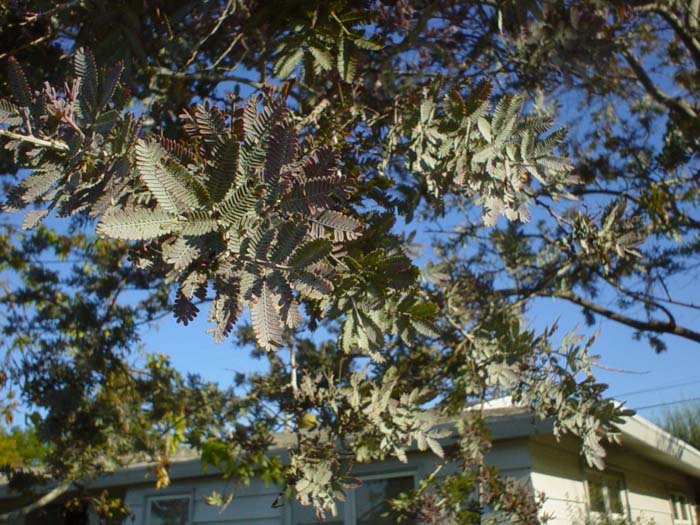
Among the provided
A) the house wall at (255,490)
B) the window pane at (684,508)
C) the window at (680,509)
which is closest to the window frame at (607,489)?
the house wall at (255,490)

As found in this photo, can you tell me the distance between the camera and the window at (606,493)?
9.74 meters

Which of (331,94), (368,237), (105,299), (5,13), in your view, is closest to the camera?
(368,237)

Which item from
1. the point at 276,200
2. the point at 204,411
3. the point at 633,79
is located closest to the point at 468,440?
the point at 204,411

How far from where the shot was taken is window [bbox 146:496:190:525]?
10.3 m

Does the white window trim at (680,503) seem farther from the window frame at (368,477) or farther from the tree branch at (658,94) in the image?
the tree branch at (658,94)

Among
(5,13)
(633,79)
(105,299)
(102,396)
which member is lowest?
(102,396)

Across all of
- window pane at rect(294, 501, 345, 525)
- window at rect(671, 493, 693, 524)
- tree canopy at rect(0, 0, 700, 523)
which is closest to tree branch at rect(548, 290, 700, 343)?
tree canopy at rect(0, 0, 700, 523)

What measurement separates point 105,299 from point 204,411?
66.6 inches

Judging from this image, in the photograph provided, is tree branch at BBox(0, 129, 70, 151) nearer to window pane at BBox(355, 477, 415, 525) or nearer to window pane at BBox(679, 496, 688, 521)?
window pane at BBox(355, 477, 415, 525)

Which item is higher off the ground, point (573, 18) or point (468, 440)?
point (573, 18)

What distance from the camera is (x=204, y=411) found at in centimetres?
799

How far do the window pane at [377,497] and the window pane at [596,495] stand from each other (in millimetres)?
2967

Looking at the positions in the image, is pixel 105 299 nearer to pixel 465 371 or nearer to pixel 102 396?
pixel 102 396

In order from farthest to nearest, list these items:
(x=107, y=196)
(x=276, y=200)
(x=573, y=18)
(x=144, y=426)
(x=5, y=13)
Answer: (x=144, y=426) < (x=573, y=18) < (x=5, y=13) < (x=107, y=196) < (x=276, y=200)
